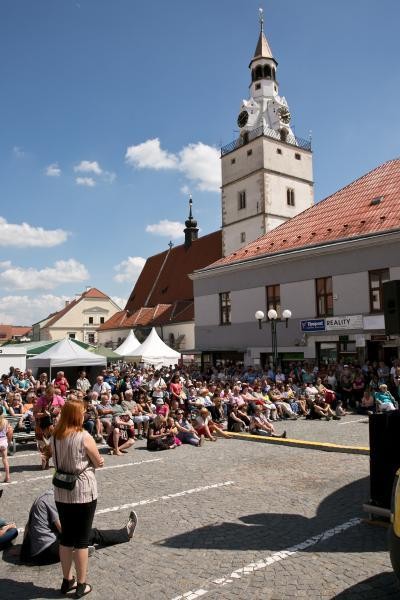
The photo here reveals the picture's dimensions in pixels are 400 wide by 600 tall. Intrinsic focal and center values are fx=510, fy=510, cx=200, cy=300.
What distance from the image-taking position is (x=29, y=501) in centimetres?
790

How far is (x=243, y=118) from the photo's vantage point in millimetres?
50938

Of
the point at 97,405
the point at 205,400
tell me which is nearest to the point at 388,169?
the point at 205,400

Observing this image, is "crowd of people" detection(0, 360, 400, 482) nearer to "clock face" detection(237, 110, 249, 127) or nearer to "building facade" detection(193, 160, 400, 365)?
"building facade" detection(193, 160, 400, 365)

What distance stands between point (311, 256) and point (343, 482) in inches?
673

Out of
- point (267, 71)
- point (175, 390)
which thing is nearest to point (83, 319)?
point (267, 71)

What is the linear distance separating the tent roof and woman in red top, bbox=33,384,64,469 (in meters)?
7.44

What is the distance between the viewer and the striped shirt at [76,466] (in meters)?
4.62

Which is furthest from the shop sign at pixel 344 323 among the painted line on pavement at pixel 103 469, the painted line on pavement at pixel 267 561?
the painted line on pavement at pixel 267 561

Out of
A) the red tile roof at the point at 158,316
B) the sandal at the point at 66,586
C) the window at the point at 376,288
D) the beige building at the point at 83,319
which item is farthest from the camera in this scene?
the beige building at the point at 83,319

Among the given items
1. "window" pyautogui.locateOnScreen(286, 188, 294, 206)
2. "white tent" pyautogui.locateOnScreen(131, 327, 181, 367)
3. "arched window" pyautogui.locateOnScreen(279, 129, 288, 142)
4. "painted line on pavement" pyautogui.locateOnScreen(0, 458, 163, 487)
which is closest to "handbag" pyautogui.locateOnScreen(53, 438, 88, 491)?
"painted line on pavement" pyautogui.locateOnScreen(0, 458, 163, 487)

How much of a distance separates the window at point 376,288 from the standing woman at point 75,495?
19.1 metres

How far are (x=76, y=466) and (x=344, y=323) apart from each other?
19745 millimetres

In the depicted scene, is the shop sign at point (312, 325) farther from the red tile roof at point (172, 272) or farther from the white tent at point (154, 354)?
the red tile roof at point (172, 272)

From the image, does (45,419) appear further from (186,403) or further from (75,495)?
(75,495)
